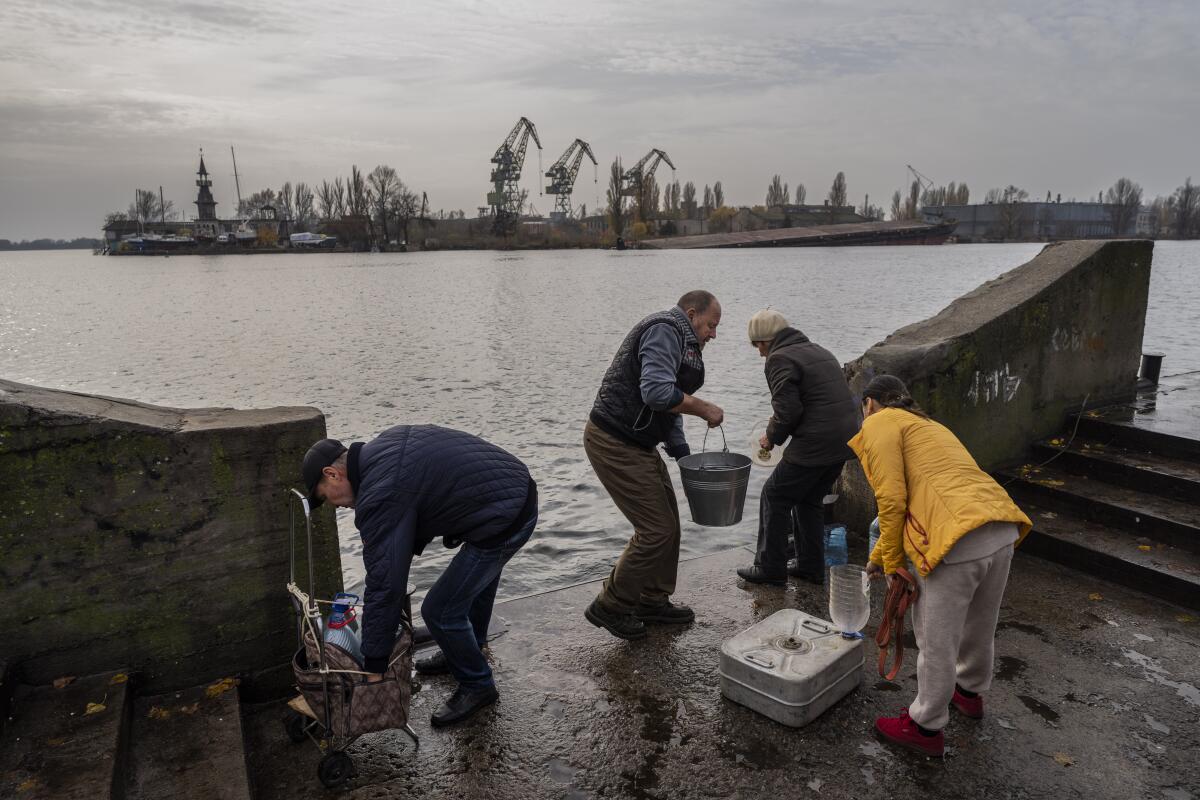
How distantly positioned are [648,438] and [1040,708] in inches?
99.7

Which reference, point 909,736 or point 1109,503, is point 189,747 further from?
point 1109,503

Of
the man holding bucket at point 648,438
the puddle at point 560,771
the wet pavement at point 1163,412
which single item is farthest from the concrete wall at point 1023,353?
the puddle at point 560,771

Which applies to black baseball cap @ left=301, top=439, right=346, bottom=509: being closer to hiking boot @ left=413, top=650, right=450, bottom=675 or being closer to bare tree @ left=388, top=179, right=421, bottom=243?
hiking boot @ left=413, top=650, right=450, bottom=675

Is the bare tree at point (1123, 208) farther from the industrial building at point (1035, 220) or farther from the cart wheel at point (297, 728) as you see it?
the cart wheel at point (297, 728)

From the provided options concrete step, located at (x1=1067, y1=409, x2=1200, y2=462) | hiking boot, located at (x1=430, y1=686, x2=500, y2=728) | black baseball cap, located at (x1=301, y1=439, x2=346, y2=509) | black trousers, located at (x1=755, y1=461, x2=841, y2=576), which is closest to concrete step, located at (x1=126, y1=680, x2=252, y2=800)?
hiking boot, located at (x1=430, y1=686, x2=500, y2=728)

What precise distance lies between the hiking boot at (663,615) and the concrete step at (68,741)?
9.52 feet

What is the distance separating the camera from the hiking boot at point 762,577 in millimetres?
5633

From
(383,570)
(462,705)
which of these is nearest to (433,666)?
(462,705)

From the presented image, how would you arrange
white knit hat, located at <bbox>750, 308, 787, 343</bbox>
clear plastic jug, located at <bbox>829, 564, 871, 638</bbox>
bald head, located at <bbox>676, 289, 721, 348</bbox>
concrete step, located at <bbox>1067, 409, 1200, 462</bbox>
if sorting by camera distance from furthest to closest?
→ concrete step, located at <bbox>1067, 409, 1200, 462</bbox> → white knit hat, located at <bbox>750, 308, 787, 343</bbox> → bald head, located at <bbox>676, 289, 721, 348</bbox> → clear plastic jug, located at <bbox>829, 564, 871, 638</bbox>

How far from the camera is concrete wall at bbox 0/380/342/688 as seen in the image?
3.68 m

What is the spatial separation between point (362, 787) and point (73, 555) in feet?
5.97

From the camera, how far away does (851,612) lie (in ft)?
14.9

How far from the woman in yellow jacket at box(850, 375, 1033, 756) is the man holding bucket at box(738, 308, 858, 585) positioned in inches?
55.4

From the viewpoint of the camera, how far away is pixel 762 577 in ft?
18.6
